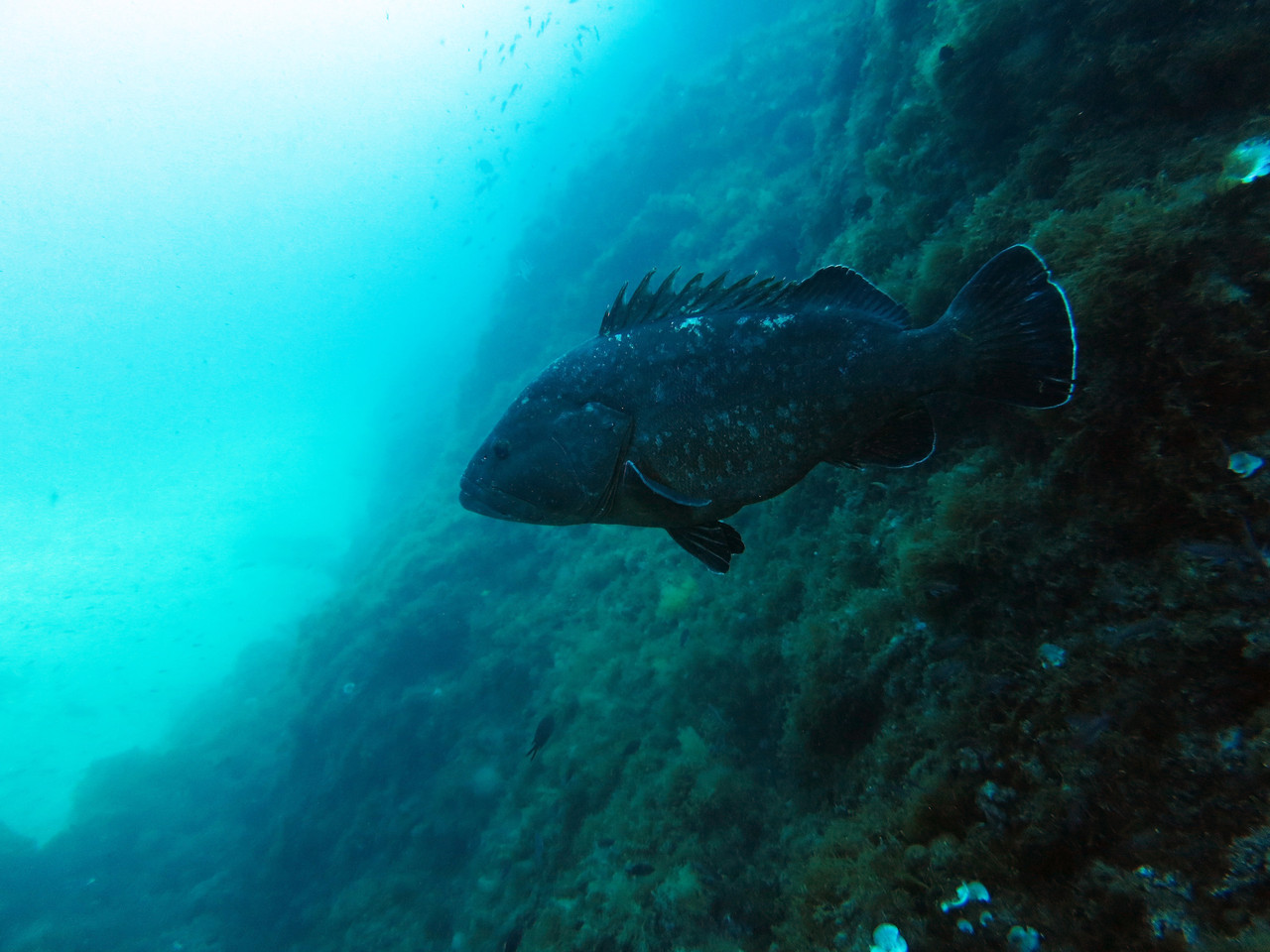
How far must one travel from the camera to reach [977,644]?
2.86m

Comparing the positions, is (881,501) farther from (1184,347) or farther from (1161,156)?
(1161,156)

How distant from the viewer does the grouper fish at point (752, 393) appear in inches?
89.0

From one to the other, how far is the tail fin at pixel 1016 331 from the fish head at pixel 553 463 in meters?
1.69

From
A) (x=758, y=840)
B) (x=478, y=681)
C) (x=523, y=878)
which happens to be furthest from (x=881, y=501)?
(x=478, y=681)

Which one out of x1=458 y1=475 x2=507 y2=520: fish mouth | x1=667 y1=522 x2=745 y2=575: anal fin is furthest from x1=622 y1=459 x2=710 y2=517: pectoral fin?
x1=458 y1=475 x2=507 y2=520: fish mouth

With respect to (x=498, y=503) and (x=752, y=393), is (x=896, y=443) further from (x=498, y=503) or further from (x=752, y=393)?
(x=498, y=503)

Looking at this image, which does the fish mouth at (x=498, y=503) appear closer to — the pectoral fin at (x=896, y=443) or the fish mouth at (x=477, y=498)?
the fish mouth at (x=477, y=498)

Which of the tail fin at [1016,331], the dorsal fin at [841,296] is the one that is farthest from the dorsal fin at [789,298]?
the tail fin at [1016,331]

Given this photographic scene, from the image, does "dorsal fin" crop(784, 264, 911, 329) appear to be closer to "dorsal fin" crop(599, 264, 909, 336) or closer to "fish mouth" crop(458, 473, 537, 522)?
"dorsal fin" crop(599, 264, 909, 336)

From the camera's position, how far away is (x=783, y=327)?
7.92 feet

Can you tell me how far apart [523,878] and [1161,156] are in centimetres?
1063

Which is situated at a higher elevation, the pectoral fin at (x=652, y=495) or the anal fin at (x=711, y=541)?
the pectoral fin at (x=652, y=495)

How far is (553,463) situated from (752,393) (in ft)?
3.54

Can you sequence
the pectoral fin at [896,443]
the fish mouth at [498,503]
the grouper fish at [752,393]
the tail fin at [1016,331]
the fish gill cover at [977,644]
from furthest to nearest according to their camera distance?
the fish mouth at [498,503] < the pectoral fin at [896,443] < the grouper fish at [752,393] < the tail fin at [1016,331] < the fish gill cover at [977,644]
